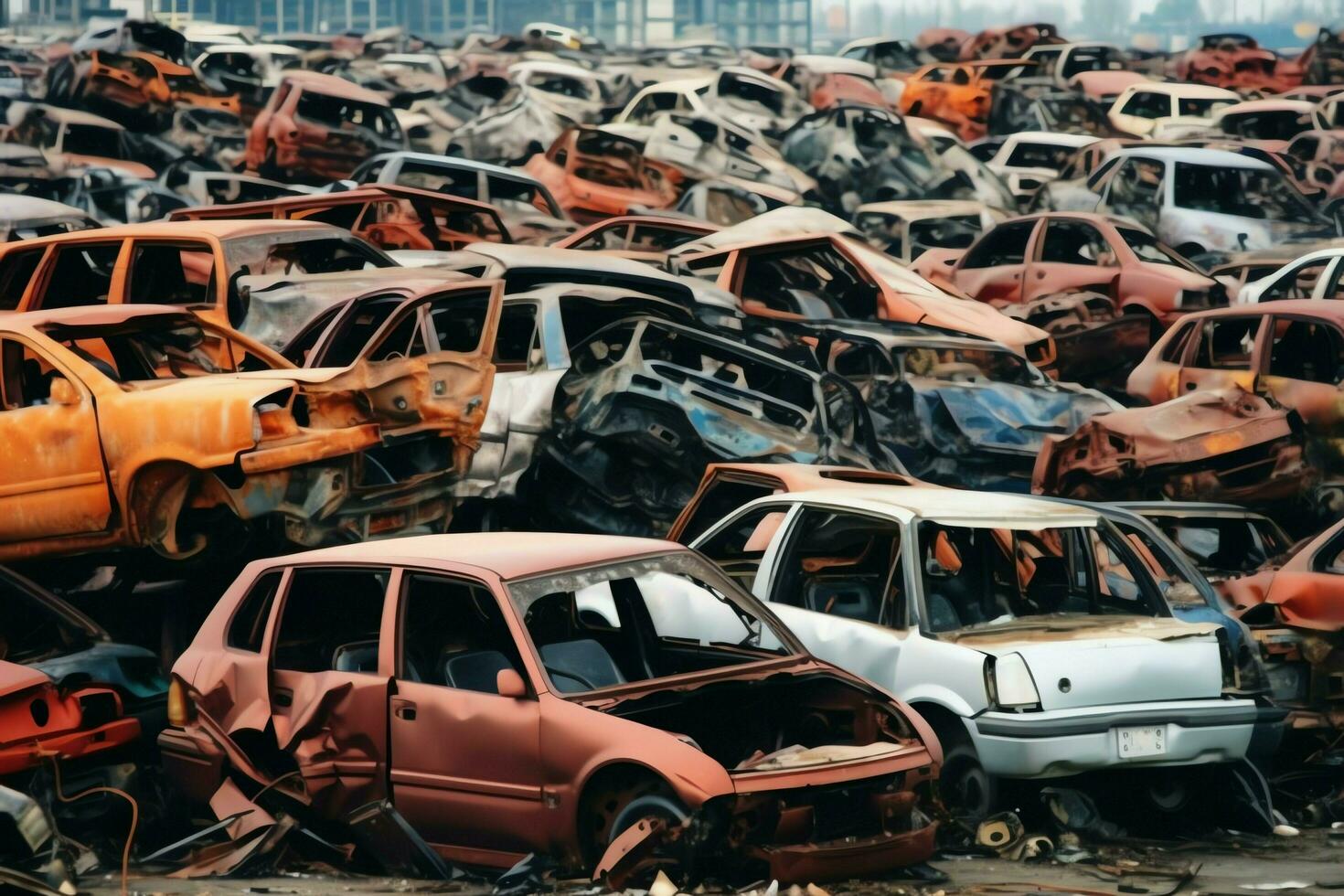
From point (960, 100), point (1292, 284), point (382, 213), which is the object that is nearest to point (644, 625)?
point (1292, 284)

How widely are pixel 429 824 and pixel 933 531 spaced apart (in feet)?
8.97

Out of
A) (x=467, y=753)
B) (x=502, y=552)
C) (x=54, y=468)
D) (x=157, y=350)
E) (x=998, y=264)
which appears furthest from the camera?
(x=998, y=264)

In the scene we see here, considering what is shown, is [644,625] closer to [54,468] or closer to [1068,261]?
[54,468]

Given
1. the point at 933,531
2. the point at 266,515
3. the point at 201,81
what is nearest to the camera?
the point at 933,531

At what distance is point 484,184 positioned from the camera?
21.8 meters

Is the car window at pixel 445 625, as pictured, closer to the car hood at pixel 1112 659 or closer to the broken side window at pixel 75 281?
the car hood at pixel 1112 659

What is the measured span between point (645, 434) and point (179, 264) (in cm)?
443

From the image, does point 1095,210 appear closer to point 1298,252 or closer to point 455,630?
point 1298,252

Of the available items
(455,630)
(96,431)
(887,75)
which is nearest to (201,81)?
(887,75)

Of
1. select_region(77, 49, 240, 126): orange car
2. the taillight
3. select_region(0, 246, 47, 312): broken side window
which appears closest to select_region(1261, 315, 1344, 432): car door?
the taillight

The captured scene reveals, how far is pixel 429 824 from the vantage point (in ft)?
24.3

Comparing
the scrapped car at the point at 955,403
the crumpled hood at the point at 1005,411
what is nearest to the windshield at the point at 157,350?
the scrapped car at the point at 955,403

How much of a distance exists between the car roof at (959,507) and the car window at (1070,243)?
10046mm

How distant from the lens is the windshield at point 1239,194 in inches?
861
